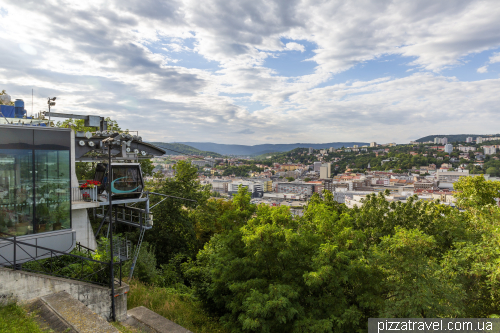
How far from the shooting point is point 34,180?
8.44 metres

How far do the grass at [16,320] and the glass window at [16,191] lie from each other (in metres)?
2.66

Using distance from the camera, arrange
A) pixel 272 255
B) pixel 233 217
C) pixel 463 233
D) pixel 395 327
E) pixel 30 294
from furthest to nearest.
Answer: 1. pixel 463 233
2. pixel 233 217
3. pixel 272 255
4. pixel 395 327
5. pixel 30 294

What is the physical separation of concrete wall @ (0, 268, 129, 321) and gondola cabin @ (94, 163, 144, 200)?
5.61 m

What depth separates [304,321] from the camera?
791cm

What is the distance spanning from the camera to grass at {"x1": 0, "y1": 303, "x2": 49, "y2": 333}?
551 cm

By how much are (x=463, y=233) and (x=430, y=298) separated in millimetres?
6762

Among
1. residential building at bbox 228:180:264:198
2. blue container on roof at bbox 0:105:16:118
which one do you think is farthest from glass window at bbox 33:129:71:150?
residential building at bbox 228:180:264:198

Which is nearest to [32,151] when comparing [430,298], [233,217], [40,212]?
[40,212]

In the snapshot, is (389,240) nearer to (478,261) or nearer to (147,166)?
(478,261)

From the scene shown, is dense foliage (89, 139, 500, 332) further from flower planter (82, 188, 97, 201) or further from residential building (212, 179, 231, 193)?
residential building (212, 179, 231, 193)

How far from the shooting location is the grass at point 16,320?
5512mm

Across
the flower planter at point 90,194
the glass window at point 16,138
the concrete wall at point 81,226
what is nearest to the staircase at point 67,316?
the glass window at point 16,138

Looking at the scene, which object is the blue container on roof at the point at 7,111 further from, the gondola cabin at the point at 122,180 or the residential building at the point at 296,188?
the residential building at the point at 296,188

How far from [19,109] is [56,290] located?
6.93 m
